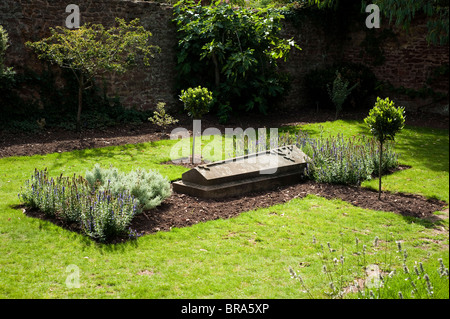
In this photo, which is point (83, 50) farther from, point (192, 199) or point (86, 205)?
point (86, 205)

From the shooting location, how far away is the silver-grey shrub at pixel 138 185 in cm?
605

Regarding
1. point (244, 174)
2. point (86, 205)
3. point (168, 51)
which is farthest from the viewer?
point (168, 51)

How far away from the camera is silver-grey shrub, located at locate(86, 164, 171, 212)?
6.05m

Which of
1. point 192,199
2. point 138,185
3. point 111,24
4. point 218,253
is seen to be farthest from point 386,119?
point 111,24

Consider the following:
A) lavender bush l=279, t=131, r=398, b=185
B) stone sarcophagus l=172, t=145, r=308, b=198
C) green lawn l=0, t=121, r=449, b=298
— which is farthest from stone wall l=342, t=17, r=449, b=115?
green lawn l=0, t=121, r=449, b=298

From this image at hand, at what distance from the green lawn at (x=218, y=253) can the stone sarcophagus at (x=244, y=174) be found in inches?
30.7

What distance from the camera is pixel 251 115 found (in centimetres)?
1448

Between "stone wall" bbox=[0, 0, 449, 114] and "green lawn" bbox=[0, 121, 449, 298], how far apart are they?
541 cm

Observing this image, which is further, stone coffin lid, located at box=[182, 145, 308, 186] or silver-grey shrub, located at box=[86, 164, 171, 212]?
stone coffin lid, located at box=[182, 145, 308, 186]

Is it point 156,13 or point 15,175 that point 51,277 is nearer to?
point 15,175

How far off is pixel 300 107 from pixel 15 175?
11430mm

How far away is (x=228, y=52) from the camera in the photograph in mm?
13711

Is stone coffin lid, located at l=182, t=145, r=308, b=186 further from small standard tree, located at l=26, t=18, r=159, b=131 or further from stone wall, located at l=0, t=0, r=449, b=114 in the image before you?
stone wall, located at l=0, t=0, r=449, b=114

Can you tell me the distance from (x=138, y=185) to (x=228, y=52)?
8.40 m
